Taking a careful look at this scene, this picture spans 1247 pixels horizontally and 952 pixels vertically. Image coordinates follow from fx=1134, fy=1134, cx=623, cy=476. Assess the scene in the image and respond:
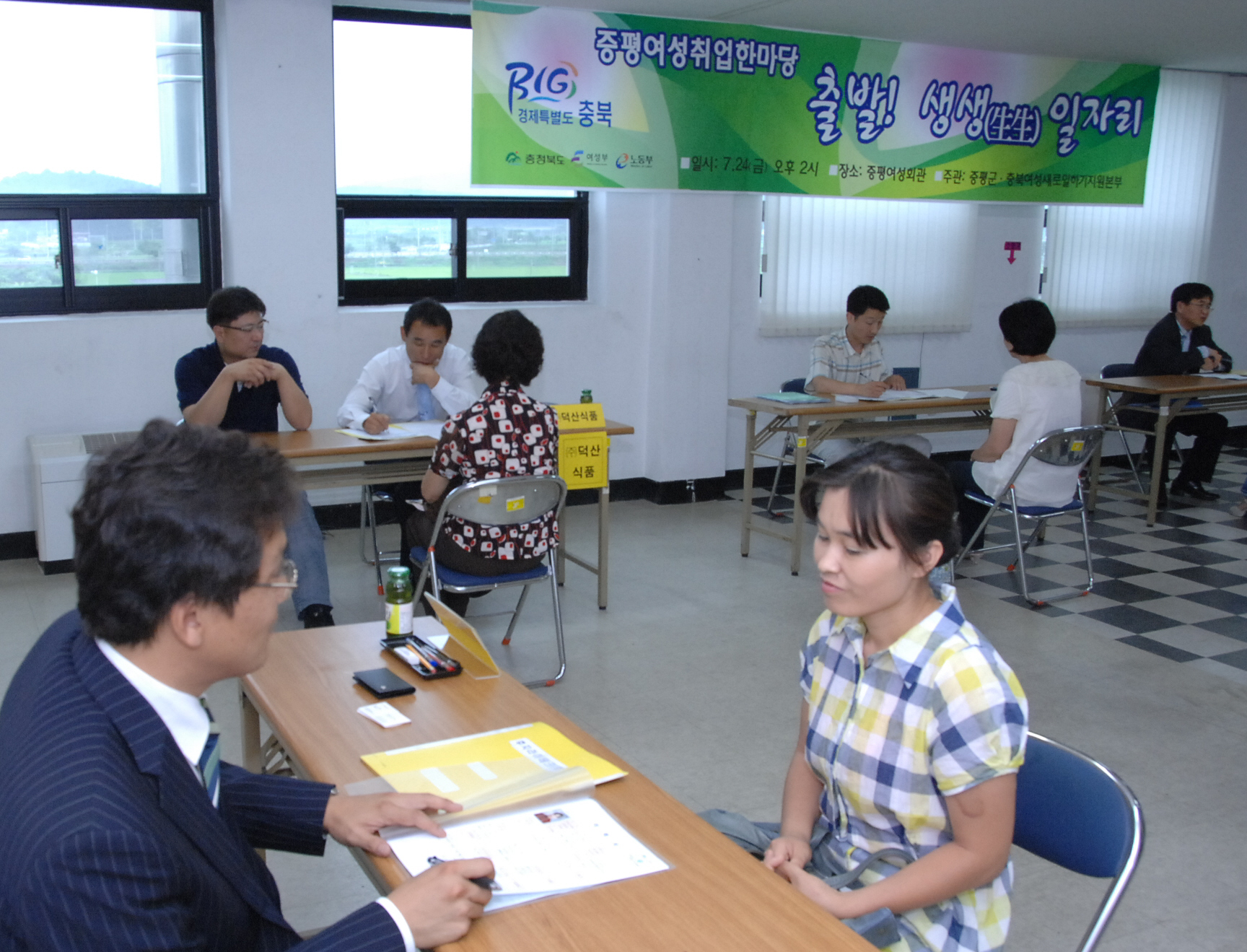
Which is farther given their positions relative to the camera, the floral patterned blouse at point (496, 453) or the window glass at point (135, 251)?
the window glass at point (135, 251)

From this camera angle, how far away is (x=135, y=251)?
518 cm

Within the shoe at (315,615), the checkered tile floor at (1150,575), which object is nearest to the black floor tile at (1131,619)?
the checkered tile floor at (1150,575)

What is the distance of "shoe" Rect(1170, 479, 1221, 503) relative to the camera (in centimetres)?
684

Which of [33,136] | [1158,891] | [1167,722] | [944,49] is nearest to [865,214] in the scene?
[944,49]

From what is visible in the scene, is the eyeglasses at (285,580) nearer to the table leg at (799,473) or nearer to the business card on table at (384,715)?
the business card on table at (384,715)

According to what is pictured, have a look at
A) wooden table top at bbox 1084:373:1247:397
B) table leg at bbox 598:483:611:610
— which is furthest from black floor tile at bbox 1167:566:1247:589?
table leg at bbox 598:483:611:610

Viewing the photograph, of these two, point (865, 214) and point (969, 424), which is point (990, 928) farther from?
point (865, 214)

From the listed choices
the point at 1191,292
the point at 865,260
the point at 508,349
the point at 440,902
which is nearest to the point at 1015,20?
the point at 865,260

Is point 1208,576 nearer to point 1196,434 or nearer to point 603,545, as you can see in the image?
point 1196,434

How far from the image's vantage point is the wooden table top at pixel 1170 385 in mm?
6016

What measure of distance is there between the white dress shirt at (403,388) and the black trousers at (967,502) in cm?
213

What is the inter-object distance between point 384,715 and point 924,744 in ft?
2.68

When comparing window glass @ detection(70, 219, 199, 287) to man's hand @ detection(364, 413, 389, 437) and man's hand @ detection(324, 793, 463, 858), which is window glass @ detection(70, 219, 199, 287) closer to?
man's hand @ detection(364, 413, 389, 437)

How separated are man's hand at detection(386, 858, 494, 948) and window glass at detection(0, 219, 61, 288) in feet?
15.1
